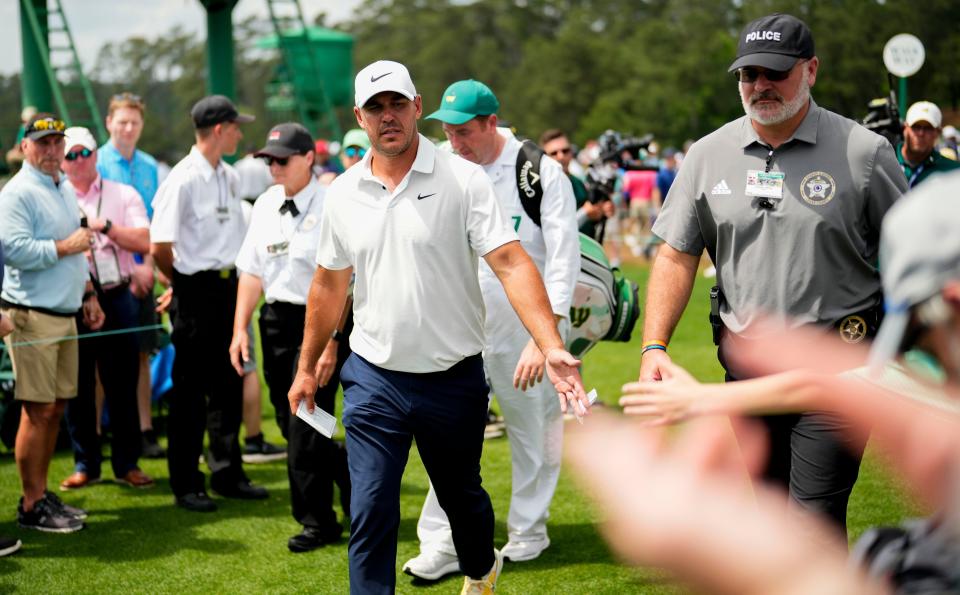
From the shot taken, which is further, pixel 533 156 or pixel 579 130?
pixel 579 130

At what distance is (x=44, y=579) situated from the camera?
17.9 ft

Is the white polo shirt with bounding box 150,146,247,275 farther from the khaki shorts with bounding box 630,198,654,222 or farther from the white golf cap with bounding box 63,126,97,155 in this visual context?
the khaki shorts with bounding box 630,198,654,222

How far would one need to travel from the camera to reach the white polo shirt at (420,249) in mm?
4113

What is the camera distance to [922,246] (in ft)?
5.60

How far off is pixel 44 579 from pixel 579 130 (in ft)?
194

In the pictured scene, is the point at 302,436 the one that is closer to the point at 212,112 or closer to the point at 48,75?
the point at 212,112

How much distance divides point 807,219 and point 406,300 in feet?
4.97

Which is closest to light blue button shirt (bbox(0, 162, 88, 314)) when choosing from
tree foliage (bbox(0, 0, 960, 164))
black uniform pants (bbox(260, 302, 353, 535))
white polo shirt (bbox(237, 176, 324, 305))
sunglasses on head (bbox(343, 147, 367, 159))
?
white polo shirt (bbox(237, 176, 324, 305))

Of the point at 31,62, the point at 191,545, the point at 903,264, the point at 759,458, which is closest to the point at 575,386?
the point at 759,458

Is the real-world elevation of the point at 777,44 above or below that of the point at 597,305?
above

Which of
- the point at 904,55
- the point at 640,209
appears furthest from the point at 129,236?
the point at 640,209

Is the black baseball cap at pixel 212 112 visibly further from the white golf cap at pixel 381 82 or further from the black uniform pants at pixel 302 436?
the white golf cap at pixel 381 82

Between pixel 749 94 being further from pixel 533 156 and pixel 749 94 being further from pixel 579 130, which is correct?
pixel 579 130

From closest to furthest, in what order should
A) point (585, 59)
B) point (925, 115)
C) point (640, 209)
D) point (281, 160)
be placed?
point (281, 160), point (925, 115), point (640, 209), point (585, 59)
